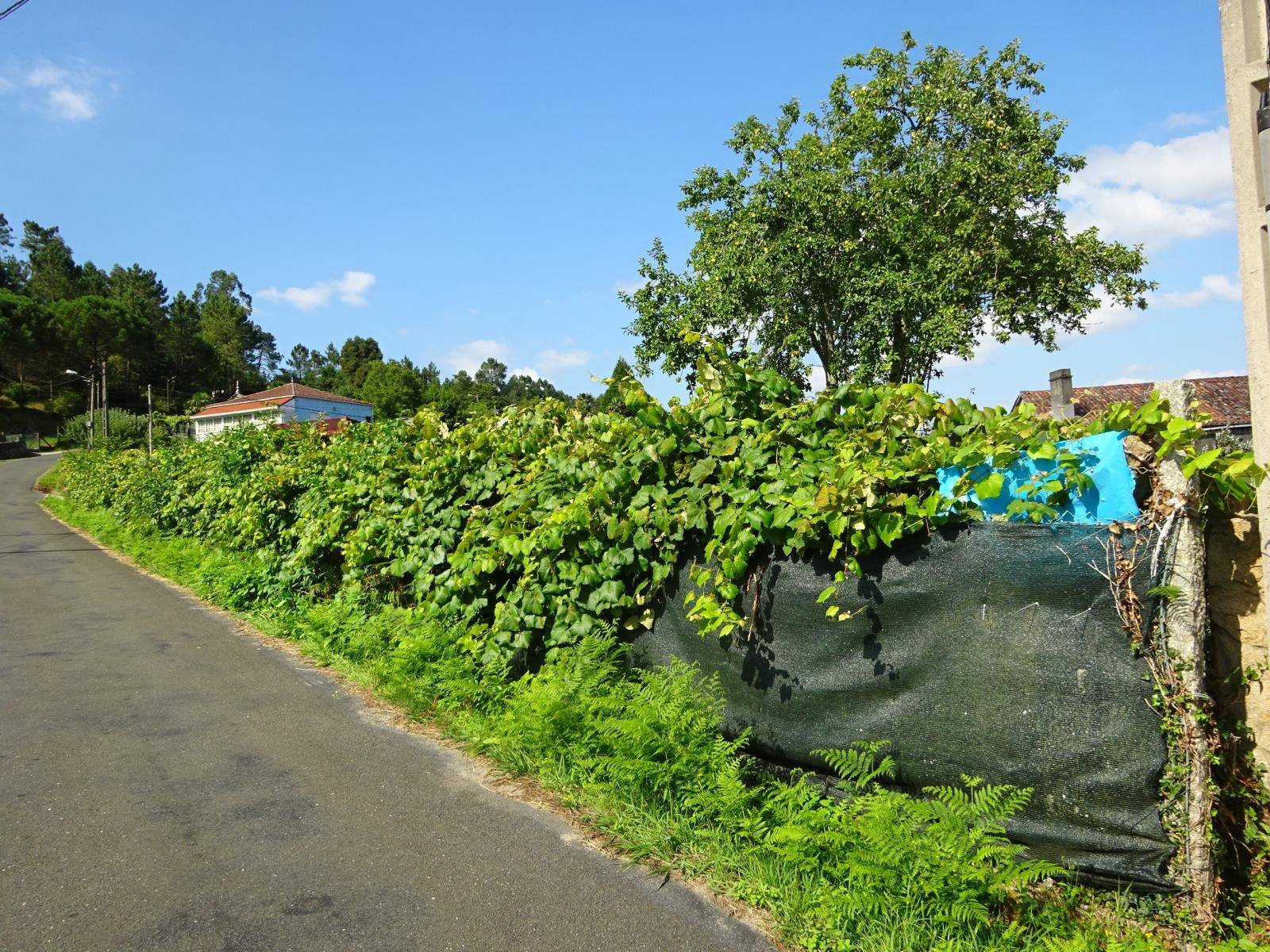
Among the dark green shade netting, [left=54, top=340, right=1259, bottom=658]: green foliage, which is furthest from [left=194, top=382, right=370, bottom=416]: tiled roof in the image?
the dark green shade netting

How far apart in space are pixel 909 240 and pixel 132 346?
71.5 meters

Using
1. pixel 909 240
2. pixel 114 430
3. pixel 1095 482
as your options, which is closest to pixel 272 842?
pixel 1095 482

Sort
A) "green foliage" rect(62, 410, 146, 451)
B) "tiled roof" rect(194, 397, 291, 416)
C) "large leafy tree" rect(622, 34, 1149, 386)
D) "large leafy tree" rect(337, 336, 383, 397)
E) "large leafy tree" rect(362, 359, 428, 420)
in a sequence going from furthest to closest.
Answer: "large leafy tree" rect(337, 336, 383, 397) → "large leafy tree" rect(362, 359, 428, 420) → "tiled roof" rect(194, 397, 291, 416) → "green foliage" rect(62, 410, 146, 451) → "large leafy tree" rect(622, 34, 1149, 386)

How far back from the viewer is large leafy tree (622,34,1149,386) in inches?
750

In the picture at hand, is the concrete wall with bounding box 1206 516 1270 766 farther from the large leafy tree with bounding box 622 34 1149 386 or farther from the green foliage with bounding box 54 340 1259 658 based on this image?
the large leafy tree with bounding box 622 34 1149 386

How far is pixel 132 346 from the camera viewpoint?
2744 inches

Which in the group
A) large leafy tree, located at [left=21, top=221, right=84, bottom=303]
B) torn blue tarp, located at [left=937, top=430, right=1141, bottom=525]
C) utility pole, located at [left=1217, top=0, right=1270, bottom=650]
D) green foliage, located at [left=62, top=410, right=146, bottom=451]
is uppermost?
large leafy tree, located at [left=21, top=221, right=84, bottom=303]

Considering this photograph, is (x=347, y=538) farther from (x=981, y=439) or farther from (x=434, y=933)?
(x=981, y=439)

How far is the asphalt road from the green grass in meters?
0.23

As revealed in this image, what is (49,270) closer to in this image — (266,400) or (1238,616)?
(266,400)

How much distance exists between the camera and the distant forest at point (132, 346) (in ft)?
215

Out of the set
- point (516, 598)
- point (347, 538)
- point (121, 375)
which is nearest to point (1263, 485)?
point (516, 598)

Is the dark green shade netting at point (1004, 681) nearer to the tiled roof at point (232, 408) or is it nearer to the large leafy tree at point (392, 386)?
the tiled roof at point (232, 408)

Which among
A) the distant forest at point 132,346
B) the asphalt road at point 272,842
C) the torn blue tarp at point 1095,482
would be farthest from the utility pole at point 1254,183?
the distant forest at point 132,346
